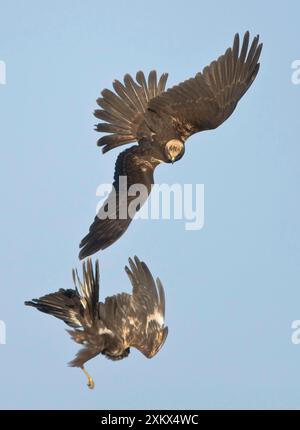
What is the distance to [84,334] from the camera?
18.8 meters

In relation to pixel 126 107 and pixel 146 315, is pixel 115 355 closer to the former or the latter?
pixel 146 315

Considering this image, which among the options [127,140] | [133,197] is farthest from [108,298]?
[127,140]

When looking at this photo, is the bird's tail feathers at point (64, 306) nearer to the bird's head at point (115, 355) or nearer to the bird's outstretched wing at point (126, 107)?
the bird's head at point (115, 355)

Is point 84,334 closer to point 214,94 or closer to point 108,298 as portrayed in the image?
point 108,298

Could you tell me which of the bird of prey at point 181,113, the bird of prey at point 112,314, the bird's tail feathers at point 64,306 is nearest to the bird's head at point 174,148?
the bird of prey at point 181,113

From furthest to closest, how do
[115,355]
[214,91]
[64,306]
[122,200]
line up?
[214,91], [122,200], [115,355], [64,306]

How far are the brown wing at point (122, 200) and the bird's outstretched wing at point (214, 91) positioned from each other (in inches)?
33.0

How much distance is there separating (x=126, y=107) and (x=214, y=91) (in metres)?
1.54

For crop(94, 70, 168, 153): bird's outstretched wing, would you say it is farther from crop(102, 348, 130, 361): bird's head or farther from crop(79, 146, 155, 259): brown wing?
crop(102, 348, 130, 361): bird's head

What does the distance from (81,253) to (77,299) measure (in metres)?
1.34

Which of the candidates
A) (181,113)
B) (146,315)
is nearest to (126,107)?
(181,113)

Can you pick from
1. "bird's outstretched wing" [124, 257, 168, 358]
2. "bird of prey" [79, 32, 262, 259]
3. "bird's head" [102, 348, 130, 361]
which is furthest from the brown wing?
"bird's head" [102, 348, 130, 361]

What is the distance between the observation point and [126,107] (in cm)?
2209

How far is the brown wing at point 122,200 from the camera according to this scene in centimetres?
2034
